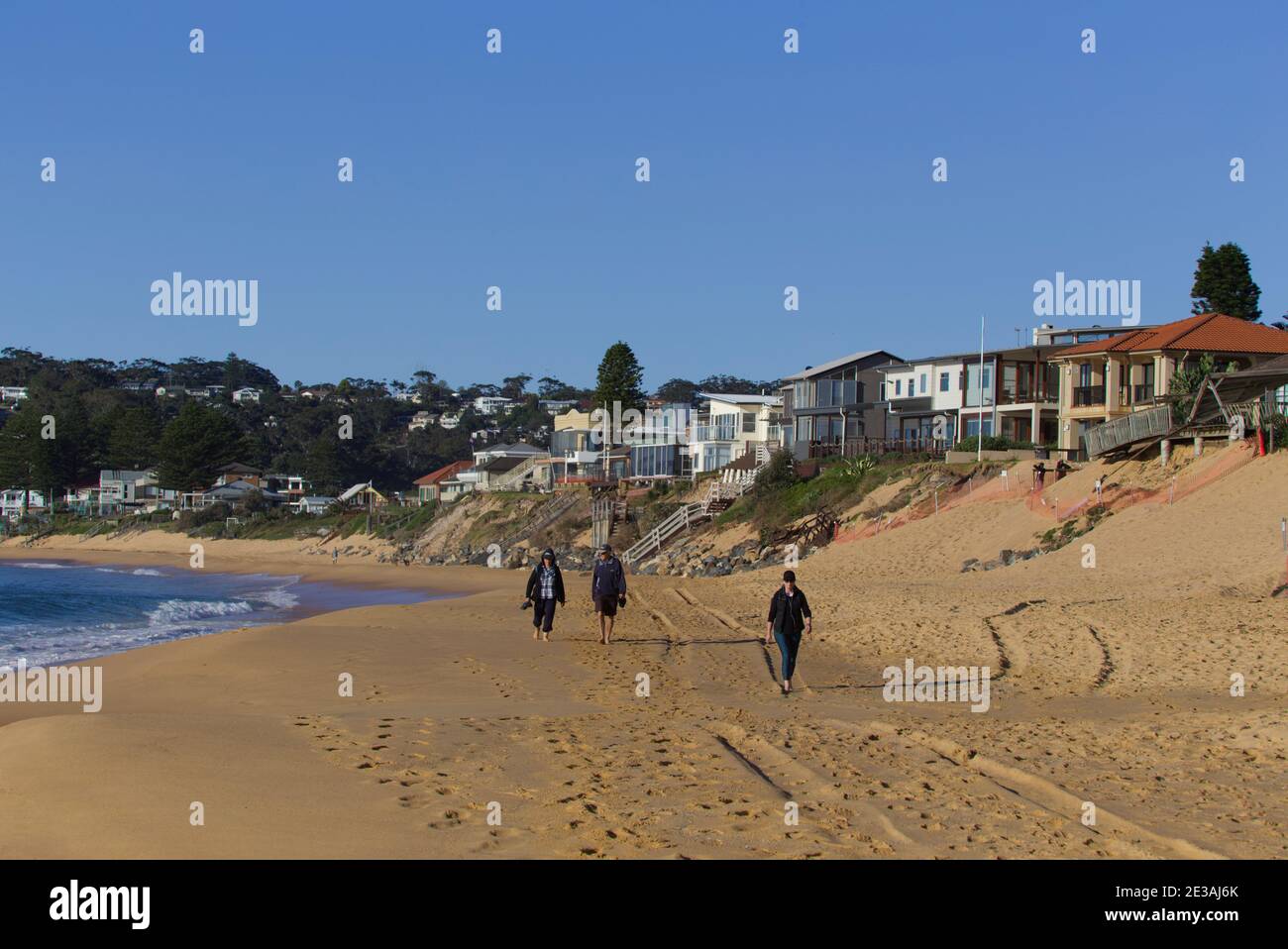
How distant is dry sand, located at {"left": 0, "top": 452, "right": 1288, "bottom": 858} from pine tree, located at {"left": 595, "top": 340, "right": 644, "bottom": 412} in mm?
68475

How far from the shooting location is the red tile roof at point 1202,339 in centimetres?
4328

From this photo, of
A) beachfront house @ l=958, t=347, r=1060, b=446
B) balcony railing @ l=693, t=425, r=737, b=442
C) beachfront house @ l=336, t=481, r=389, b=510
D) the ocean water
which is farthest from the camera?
beachfront house @ l=336, t=481, r=389, b=510

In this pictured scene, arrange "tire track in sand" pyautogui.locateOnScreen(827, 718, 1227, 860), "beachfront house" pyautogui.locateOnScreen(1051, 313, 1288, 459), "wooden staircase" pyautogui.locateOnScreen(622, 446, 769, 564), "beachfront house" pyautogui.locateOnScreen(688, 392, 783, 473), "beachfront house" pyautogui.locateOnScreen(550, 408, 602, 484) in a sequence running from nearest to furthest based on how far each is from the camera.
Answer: "tire track in sand" pyautogui.locateOnScreen(827, 718, 1227, 860) < "beachfront house" pyautogui.locateOnScreen(1051, 313, 1288, 459) < "wooden staircase" pyautogui.locateOnScreen(622, 446, 769, 564) < "beachfront house" pyautogui.locateOnScreen(688, 392, 783, 473) < "beachfront house" pyautogui.locateOnScreen(550, 408, 602, 484)

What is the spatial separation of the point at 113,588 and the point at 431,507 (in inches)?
1381

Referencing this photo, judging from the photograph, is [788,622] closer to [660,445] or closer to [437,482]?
[660,445]

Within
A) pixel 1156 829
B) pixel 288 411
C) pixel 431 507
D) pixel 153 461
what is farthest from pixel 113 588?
pixel 288 411

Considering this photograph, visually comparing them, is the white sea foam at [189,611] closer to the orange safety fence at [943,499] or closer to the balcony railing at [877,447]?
the orange safety fence at [943,499]

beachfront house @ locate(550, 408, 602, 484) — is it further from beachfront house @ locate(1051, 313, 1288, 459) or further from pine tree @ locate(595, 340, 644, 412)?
beachfront house @ locate(1051, 313, 1288, 459)

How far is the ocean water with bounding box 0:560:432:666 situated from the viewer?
26000mm

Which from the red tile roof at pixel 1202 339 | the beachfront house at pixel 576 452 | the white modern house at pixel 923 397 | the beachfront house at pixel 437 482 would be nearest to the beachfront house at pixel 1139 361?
the red tile roof at pixel 1202 339

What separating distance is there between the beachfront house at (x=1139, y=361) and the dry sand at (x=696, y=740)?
2090cm

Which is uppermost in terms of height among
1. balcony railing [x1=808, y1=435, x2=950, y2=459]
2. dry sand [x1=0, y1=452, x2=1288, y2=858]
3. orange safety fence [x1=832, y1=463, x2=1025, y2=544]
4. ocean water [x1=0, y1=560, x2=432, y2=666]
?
balcony railing [x1=808, y1=435, x2=950, y2=459]

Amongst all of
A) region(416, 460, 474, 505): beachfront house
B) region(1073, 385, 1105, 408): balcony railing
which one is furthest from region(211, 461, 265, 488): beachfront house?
region(1073, 385, 1105, 408): balcony railing

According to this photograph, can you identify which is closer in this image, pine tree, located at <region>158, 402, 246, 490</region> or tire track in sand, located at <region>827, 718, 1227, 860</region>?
tire track in sand, located at <region>827, 718, 1227, 860</region>
